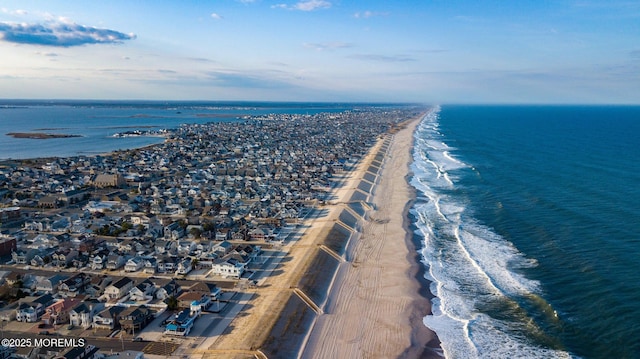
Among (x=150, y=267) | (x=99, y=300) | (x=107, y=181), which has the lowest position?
(x=99, y=300)

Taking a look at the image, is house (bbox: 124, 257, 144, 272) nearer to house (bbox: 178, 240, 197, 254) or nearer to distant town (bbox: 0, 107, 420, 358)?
distant town (bbox: 0, 107, 420, 358)

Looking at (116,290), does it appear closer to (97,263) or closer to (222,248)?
(97,263)

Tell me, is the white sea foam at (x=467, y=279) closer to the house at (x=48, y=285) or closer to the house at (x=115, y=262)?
the house at (x=115, y=262)

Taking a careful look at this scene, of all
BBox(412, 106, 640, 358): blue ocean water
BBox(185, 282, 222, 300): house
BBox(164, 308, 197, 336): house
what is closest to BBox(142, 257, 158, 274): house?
BBox(185, 282, 222, 300): house

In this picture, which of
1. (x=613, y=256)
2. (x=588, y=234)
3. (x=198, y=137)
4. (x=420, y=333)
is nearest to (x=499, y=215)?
(x=588, y=234)

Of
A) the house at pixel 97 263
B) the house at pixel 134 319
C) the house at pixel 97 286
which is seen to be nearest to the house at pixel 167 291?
the house at pixel 134 319

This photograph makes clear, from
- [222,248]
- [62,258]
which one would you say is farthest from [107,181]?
[222,248]
